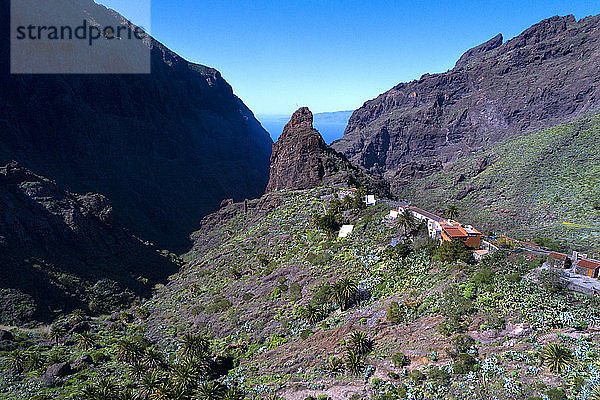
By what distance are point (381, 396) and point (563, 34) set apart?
731 ft

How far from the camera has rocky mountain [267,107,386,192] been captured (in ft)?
295

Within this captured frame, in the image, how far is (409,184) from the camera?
151125 mm

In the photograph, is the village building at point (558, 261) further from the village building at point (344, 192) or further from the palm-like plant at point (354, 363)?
the village building at point (344, 192)

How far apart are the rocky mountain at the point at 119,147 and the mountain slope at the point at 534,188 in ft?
300

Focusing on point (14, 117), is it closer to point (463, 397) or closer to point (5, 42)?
point (5, 42)

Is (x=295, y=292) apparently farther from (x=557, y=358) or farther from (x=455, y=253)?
(x=557, y=358)

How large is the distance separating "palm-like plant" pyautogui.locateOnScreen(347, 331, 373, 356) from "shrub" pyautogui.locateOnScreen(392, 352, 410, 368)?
3.03 metres

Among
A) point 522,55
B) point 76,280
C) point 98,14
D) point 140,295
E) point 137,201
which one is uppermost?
point 98,14

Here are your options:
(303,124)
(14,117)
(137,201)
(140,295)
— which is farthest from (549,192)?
(14,117)

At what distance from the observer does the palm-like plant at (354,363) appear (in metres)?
28.8

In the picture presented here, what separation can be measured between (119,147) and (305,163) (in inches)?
3566

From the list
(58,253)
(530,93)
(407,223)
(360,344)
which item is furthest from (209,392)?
(530,93)

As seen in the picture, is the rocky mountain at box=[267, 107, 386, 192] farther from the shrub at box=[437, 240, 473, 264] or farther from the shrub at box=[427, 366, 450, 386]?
the shrub at box=[427, 366, 450, 386]

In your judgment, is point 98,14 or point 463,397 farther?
point 98,14
